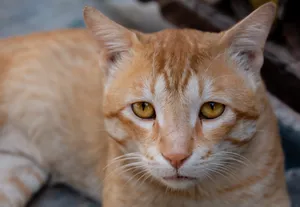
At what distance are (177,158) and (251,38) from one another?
339 millimetres

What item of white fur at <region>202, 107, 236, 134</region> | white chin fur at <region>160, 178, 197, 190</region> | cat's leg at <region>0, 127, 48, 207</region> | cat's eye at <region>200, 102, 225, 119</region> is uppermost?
cat's eye at <region>200, 102, 225, 119</region>

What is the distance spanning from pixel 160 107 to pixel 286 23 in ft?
Result: 3.05

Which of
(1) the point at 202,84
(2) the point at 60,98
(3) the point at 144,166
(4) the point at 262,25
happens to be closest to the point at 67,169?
(2) the point at 60,98

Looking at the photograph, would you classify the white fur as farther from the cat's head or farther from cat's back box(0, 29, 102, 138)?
cat's back box(0, 29, 102, 138)

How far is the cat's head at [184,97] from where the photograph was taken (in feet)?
3.50

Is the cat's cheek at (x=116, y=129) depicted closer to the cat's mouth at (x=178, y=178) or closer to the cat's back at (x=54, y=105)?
the cat's mouth at (x=178, y=178)

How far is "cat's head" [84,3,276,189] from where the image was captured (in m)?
1.07

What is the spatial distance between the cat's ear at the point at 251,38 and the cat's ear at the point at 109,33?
232 millimetres

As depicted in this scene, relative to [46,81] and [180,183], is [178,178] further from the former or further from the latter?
[46,81]

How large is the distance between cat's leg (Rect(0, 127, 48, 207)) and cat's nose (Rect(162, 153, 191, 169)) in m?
0.73

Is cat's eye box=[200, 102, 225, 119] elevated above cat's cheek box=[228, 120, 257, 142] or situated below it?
above

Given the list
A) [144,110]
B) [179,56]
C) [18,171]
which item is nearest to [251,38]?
[179,56]

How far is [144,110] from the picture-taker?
1.12 meters

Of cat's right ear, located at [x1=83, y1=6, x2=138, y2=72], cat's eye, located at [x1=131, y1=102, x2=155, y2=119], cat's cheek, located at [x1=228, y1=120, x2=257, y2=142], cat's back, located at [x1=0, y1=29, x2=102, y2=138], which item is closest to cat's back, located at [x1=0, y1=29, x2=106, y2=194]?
cat's back, located at [x1=0, y1=29, x2=102, y2=138]
